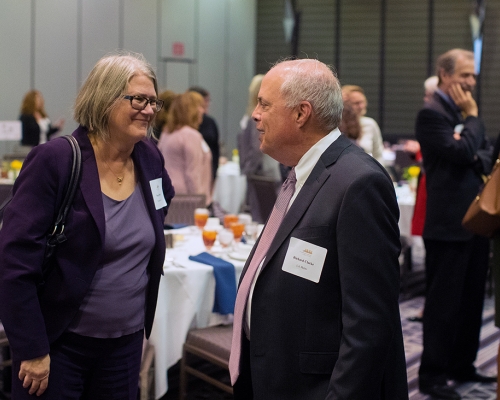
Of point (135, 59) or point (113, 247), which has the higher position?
point (135, 59)

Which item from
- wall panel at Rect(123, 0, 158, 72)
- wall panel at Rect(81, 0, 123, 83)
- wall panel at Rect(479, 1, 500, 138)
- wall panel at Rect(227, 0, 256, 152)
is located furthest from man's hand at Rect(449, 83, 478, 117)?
wall panel at Rect(227, 0, 256, 152)

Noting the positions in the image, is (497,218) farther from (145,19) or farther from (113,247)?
(145,19)

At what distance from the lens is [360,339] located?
5.05 feet

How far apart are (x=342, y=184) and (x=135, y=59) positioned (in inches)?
34.3

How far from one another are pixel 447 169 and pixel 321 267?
215 cm

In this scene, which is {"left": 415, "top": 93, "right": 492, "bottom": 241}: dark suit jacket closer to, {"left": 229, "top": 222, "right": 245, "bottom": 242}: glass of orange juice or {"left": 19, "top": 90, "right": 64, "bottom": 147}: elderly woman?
{"left": 229, "top": 222, "right": 245, "bottom": 242}: glass of orange juice

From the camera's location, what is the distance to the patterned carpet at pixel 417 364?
3.64 meters

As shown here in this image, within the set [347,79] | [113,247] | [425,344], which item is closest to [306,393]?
[113,247]

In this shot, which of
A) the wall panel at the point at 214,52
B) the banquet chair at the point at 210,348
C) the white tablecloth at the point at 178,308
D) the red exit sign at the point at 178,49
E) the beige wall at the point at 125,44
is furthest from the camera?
the wall panel at the point at 214,52

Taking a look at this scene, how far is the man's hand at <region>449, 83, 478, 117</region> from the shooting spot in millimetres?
3557

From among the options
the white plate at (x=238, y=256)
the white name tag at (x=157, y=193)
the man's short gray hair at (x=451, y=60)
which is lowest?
the white plate at (x=238, y=256)

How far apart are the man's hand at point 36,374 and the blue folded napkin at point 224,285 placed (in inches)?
50.5

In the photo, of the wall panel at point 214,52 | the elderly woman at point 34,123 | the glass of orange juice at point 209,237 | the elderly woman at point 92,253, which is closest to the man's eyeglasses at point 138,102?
the elderly woman at point 92,253

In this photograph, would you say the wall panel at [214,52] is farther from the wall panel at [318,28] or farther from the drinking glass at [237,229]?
the drinking glass at [237,229]
